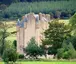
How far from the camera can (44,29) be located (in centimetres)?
6353

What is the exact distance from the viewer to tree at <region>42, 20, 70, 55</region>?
199 feet

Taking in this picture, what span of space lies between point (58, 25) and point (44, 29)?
266cm

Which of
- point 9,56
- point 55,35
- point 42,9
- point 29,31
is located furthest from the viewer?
point 42,9

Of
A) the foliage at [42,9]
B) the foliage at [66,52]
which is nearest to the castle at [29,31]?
the foliage at [66,52]

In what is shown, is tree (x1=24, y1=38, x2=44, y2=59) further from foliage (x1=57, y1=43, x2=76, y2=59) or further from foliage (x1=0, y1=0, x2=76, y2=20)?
foliage (x1=0, y1=0, x2=76, y2=20)

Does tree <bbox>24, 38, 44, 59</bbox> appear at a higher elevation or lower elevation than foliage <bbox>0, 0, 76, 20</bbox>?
higher

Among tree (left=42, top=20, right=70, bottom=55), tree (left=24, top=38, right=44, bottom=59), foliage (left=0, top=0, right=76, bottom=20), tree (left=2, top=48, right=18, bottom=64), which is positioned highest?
tree (left=2, top=48, right=18, bottom=64)

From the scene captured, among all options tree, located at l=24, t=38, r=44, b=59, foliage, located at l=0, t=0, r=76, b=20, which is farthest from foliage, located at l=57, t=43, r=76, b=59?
foliage, located at l=0, t=0, r=76, b=20

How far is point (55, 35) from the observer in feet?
200

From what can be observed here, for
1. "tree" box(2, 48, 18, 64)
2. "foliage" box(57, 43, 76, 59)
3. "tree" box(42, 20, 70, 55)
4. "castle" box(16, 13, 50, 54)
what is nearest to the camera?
"tree" box(2, 48, 18, 64)

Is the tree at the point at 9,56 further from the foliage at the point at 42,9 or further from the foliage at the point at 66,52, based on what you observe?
the foliage at the point at 42,9

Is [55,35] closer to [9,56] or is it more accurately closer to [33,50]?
[33,50]

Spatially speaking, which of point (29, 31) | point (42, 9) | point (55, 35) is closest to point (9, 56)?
point (55, 35)

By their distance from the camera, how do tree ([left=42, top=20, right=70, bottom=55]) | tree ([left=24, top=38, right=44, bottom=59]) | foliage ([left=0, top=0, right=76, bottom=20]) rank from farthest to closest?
foliage ([left=0, top=0, right=76, bottom=20]) → tree ([left=42, top=20, right=70, bottom=55]) → tree ([left=24, top=38, right=44, bottom=59])
